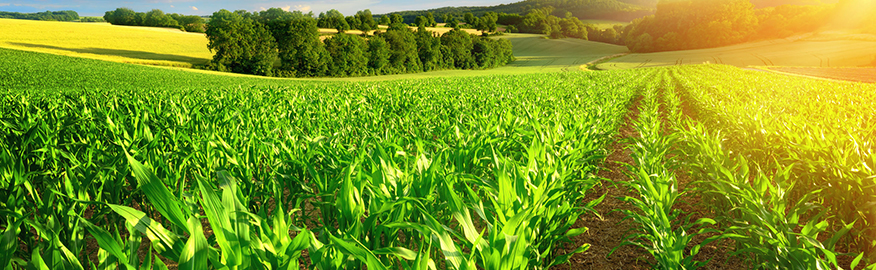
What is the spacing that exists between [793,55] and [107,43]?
103 meters

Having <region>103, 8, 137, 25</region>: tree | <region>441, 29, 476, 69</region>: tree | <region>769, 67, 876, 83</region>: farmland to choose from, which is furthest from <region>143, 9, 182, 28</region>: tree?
<region>769, 67, 876, 83</region>: farmland

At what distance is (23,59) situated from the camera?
35.9m

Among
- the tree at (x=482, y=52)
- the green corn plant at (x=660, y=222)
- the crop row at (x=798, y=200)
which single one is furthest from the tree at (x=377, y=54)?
the green corn plant at (x=660, y=222)

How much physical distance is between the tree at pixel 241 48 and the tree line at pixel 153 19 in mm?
55315

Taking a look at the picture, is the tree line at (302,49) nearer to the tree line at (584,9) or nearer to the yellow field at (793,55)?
the yellow field at (793,55)

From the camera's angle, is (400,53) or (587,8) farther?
(587,8)

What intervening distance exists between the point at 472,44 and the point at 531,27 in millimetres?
64038

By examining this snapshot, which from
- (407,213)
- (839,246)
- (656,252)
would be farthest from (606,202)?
(407,213)

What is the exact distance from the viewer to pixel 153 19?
96688 millimetres

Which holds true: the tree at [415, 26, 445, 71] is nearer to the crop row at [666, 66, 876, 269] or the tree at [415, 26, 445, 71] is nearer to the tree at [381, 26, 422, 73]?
the tree at [381, 26, 422, 73]

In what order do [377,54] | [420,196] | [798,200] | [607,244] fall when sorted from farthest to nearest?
[377,54], [798,200], [607,244], [420,196]

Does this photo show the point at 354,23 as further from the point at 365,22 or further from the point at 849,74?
the point at 849,74

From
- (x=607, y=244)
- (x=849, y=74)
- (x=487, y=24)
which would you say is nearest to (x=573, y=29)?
(x=487, y=24)

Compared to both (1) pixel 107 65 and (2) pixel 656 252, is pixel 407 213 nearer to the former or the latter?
(2) pixel 656 252
